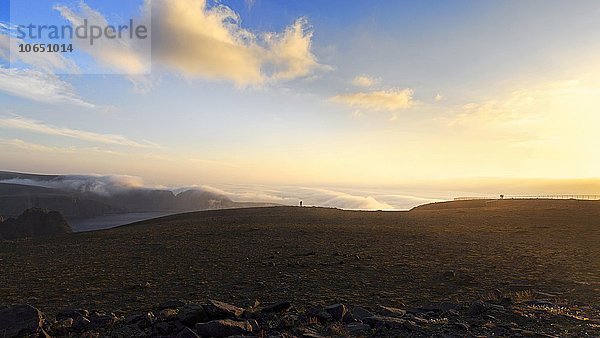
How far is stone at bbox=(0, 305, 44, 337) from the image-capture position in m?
9.52

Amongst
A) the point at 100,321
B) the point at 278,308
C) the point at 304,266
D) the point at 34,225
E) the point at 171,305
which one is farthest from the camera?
the point at 34,225

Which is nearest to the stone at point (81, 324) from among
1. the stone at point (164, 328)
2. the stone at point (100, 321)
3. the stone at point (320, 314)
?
the stone at point (100, 321)

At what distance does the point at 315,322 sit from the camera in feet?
33.9

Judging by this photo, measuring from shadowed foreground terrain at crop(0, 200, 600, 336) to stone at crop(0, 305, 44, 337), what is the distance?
126 inches

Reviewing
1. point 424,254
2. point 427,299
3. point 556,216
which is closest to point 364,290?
point 427,299

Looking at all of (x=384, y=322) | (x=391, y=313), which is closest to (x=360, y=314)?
(x=391, y=313)

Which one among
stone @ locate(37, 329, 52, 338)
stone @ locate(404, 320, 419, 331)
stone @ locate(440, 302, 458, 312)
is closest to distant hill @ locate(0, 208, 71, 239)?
stone @ locate(37, 329, 52, 338)

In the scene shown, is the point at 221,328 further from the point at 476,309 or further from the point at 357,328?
the point at 476,309

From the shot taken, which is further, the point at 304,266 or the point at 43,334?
the point at 304,266

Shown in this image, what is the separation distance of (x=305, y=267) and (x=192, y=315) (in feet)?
35.2

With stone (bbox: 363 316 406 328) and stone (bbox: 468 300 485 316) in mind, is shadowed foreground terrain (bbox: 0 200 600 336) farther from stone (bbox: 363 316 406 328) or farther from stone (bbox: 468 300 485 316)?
stone (bbox: 363 316 406 328)

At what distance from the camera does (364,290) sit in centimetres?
1568

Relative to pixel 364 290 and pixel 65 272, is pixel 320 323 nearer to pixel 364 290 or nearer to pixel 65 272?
pixel 364 290

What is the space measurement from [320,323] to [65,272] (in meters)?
16.9
